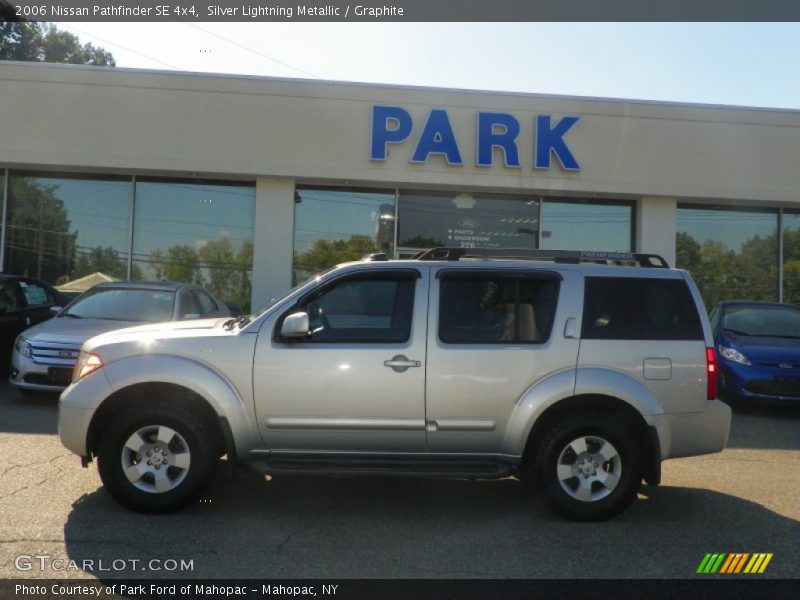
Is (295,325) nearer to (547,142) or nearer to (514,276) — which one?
(514,276)

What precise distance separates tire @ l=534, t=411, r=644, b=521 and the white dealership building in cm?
932

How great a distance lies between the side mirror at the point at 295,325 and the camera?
5270mm

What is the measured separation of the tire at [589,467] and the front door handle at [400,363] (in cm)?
111

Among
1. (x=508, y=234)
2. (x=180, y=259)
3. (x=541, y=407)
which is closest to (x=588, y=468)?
(x=541, y=407)

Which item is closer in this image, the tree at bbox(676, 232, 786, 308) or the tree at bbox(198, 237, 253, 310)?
the tree at bbox(198, 237, 253, 310)

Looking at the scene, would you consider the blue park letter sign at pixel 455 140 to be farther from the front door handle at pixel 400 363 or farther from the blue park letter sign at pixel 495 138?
the front door handle at pixel 400 363

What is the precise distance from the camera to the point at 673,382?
5.45 metres

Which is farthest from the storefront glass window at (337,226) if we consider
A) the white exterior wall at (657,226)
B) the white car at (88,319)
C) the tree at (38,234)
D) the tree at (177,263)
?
the white exterior wall at (657,226)

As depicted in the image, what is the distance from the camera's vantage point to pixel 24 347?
9.14 metres

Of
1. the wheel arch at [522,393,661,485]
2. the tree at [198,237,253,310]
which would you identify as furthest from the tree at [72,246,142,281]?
the wheel arch at [522,393,661,485]

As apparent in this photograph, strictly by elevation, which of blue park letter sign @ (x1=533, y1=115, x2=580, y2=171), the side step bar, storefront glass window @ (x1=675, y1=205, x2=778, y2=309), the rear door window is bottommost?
the side step bar

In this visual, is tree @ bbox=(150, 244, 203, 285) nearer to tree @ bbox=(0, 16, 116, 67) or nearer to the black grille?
the black grille

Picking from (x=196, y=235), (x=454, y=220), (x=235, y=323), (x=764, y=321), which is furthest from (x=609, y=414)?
(x=196, y=235)

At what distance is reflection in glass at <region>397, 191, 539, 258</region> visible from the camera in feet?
49.4
